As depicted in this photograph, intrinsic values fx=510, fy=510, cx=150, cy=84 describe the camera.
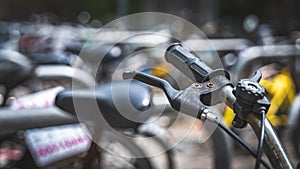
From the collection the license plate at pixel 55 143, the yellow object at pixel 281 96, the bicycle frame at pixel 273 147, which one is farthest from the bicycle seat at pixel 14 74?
the bicycle frame at pixel 273 147

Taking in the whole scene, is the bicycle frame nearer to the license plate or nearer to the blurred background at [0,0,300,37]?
the license plate

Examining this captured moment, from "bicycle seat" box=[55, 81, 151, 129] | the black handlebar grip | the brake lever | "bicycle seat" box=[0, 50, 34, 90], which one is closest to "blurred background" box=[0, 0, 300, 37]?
"bicycle seat" box=[0, 50, 34, 90]

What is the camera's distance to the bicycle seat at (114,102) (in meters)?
1.85

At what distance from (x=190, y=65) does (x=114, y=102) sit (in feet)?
2.04

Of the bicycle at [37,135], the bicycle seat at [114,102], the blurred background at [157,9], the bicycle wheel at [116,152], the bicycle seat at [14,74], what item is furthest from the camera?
the blurred background at [157,9]

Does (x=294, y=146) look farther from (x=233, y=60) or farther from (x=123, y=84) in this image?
(x=123, y=84)

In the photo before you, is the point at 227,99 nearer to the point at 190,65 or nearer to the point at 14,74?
the point at 190,65

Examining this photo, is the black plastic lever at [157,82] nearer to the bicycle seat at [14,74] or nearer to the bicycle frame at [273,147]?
the bicycle frame at [273,147]

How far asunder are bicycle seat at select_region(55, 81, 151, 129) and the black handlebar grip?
1.60ft

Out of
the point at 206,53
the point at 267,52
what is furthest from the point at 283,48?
the point at 206,53

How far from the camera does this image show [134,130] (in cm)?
237

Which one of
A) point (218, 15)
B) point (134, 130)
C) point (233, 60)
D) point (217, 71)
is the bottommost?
point (218, 15)

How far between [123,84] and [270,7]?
43.6 ft

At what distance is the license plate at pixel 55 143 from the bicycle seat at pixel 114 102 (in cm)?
43
